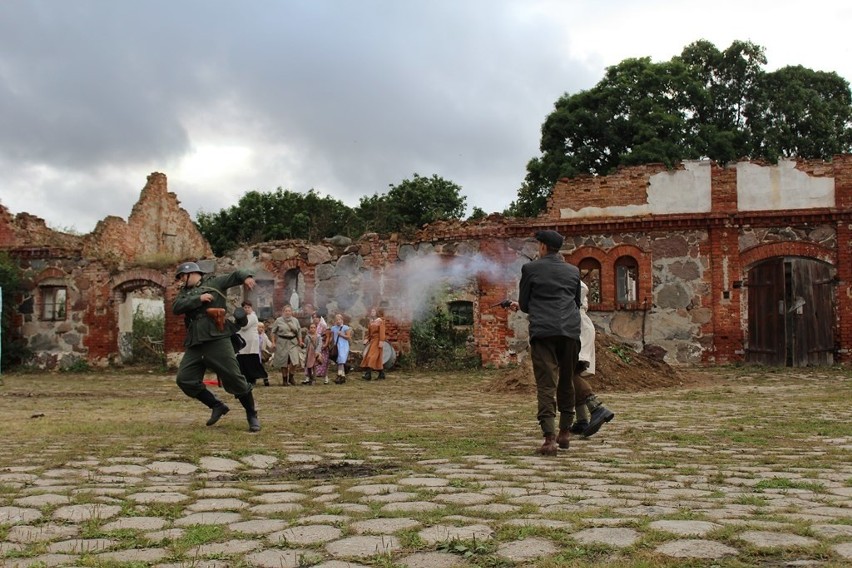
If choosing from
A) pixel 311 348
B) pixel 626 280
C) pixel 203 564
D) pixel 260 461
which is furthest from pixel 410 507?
pixel 626 280

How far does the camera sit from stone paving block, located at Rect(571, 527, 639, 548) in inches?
132

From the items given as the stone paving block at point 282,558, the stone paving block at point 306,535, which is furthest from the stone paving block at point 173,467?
the stone paving block at point 282,558

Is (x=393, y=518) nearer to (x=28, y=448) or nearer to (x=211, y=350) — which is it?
(x=28, y=448)

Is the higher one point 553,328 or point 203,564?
point 553,328

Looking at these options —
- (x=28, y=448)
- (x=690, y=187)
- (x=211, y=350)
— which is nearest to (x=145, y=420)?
(x=211, y=350)

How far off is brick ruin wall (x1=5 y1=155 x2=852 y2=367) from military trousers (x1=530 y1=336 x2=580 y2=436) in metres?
14.3

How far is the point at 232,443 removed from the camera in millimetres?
7211

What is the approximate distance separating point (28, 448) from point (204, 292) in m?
2.23

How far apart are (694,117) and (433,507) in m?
36.9

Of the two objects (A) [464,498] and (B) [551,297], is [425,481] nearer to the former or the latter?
(A) [464,498]

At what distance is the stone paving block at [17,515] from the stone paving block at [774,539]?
3.24m

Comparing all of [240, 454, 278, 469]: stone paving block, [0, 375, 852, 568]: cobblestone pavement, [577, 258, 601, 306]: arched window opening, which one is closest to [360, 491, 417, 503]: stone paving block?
[0, 375, 852, 568]: cobblestone pavement

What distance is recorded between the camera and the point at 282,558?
3.27 m

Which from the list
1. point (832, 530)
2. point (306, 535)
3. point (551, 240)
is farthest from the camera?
point (551, 240)
